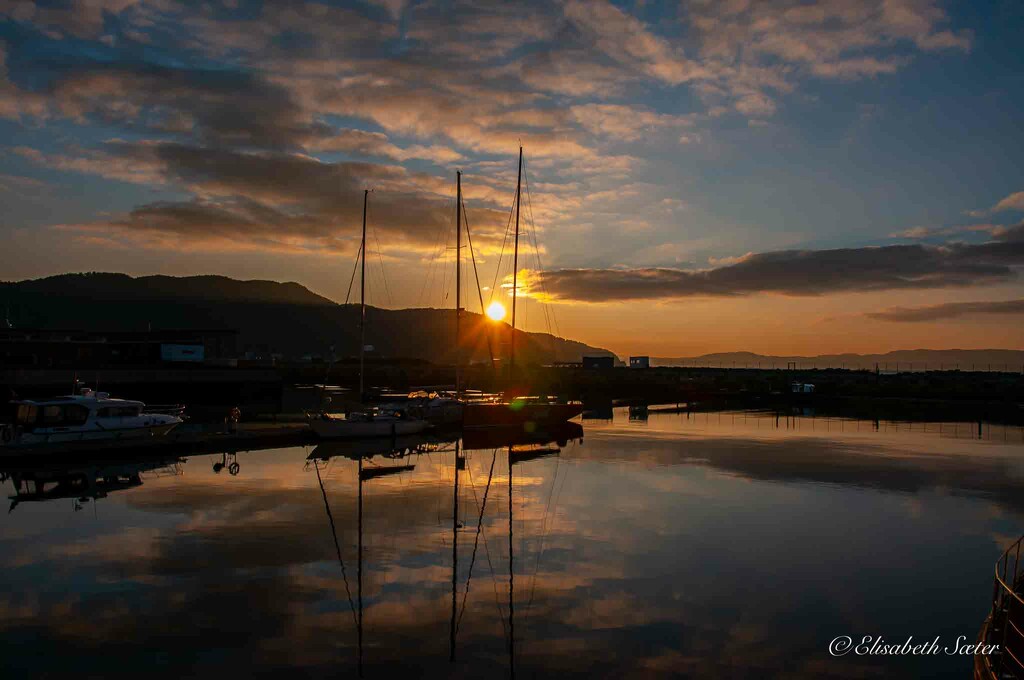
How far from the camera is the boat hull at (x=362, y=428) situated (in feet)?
149

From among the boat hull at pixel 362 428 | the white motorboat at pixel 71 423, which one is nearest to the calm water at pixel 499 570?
the white motorboat at pixel 71 423

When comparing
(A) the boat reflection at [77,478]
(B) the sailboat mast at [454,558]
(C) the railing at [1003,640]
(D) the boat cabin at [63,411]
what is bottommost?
(B) the sailboat mast at [454,558]

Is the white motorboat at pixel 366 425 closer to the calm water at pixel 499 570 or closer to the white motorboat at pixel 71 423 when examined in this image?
the calm water at pixel 499 570

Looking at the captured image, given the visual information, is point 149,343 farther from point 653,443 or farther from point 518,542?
point 518,542

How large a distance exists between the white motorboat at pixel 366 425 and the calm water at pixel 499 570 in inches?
334

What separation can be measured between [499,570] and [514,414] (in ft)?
120

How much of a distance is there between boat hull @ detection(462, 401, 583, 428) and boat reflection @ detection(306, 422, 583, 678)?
2.03 ft

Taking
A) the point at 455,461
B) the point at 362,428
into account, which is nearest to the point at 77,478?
the point at 362,428

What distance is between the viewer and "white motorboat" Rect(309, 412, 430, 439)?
45.5m

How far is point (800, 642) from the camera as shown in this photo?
1519 centimetres

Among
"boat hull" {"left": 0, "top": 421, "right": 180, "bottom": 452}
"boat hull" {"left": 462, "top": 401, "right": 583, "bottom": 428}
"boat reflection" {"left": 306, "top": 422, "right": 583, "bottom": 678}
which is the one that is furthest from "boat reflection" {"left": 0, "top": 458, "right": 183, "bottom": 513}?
"boat hull" {"left": 462, "top": 401, "right": 583, "bottom": 428}

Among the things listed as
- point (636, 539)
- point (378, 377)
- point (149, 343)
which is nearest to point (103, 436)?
point (636, 539)

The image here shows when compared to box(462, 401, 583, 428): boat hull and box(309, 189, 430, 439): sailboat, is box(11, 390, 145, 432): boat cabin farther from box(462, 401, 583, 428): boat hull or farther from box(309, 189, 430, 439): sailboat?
box(462, 401, 583, 428): boat hull

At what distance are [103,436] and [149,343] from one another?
198 feet
